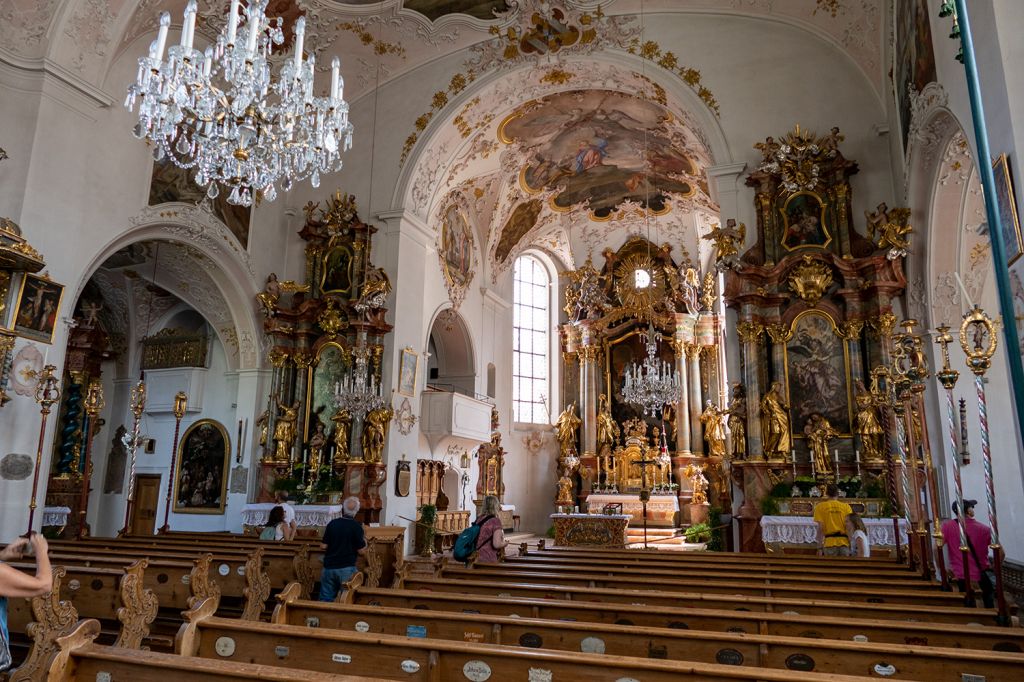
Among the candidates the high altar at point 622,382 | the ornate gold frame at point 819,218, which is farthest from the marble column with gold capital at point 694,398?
the ornate gold frame at point 819,218

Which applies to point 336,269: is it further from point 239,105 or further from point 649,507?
point 649,507

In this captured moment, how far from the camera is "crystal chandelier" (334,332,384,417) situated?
1295cm

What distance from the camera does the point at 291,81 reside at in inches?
294

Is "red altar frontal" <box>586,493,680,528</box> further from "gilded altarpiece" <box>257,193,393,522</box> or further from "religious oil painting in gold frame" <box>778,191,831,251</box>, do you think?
"religious oil painting in gold frame" <box>778,191,831,251</box>

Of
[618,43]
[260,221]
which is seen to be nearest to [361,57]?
[260,221]

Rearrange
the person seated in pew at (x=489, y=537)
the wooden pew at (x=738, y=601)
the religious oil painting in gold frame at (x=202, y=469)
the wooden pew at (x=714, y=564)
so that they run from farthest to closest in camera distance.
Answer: the religious oil painting in gold frame at (x=202, y=469) < the person seated in pew at (x=489, y=537) < the wooden pew at (x=714, y=564) < the wooden pew at (x=738, y=601)

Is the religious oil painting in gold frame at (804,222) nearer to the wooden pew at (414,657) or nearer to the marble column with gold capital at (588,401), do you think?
the marble column with gold capital at (588,401)

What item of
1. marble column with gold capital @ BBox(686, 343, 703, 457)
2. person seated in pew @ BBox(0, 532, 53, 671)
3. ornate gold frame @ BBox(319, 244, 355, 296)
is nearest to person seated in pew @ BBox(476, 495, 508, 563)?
person seated in pew @ BBox(0, 532, 53, 671)

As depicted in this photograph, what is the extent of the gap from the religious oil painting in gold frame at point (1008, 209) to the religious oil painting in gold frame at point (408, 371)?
10.7m

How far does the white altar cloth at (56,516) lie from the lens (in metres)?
12.1

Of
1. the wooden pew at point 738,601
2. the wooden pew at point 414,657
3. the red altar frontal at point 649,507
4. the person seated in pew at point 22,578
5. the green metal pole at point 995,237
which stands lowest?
the wooden pew at point 414,657

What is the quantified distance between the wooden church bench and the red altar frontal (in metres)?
15.3

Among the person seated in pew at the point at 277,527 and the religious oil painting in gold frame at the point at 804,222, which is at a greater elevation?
the religious oil painting in gold frame at the point at 804,222

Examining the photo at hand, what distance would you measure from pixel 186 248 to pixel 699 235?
47.8 feet
